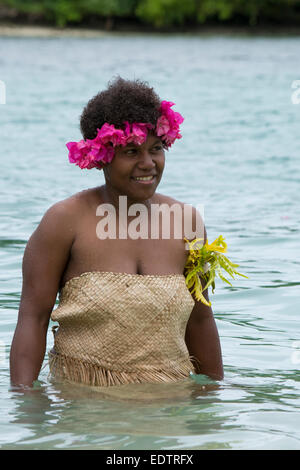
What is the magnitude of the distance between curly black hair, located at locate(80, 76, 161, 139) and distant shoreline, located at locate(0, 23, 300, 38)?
4655cm

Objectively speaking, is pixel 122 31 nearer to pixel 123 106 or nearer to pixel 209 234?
pixel 209 234

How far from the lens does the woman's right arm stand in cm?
379

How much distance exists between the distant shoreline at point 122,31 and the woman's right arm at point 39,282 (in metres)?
46.7

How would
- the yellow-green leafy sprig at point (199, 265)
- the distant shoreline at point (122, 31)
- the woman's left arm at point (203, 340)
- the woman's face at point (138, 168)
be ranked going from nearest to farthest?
the woman's face at point (138, 168), the yellow-green leafy sprig at point (199, 265), the woman's left arm at point (203, 340), the distant shoreline at point (122, 31)

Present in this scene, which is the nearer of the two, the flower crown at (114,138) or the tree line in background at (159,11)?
the flower crown at (114,138)

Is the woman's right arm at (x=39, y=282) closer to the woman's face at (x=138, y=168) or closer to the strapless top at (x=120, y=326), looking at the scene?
the strapless top at (x=120, y=326)

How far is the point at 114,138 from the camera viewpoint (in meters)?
3.80

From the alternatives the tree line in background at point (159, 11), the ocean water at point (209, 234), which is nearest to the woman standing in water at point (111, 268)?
the ocean water at point (209, 234)

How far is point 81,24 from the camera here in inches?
2409

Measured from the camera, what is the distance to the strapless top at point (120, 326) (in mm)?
3832

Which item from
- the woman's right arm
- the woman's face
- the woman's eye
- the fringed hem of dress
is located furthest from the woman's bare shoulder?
the fringed hem of dress

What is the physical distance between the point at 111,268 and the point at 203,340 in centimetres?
61

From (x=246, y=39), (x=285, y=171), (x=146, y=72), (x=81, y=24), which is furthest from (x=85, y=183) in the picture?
(x=81, y=24)

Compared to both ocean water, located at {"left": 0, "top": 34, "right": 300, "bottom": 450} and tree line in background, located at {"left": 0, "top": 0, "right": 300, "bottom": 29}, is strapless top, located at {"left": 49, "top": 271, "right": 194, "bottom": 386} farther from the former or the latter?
tree line in background, located at {"left": 0, "top": 0, "right": 300, "bottom": 29}
